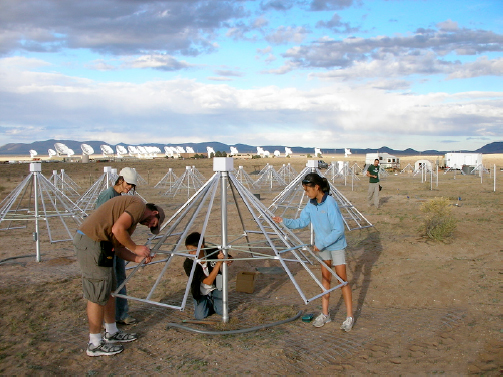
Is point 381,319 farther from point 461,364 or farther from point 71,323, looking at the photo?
point 71,323

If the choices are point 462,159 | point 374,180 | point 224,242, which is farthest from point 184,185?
point 462,159

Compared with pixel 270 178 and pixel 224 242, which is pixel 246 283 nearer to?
pixel 224 242

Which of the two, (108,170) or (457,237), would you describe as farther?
(108,170)

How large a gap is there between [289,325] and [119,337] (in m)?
1.68

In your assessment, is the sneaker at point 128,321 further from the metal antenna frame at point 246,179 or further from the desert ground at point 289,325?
the metal antenna frame at point 246,179

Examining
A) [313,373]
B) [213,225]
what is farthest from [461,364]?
[213,225]

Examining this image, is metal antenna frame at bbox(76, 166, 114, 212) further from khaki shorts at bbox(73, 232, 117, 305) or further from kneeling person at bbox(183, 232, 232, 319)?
khaki shorts at bbox(73, 232, 117, 305)

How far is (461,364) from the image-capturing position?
3.61 m

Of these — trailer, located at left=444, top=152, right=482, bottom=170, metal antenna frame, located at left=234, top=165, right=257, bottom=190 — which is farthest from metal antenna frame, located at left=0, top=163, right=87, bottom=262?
trailer, located at left=444, top=152, right=482, bottom=170

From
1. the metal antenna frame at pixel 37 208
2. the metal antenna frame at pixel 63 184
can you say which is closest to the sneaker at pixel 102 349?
the metal antenna frame at pixel 37 208

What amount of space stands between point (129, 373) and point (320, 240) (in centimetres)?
213

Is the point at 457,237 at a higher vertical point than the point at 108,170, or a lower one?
lower

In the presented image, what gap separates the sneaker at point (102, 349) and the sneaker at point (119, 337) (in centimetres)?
Answer: 18

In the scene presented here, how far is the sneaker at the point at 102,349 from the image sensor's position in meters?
3.84
